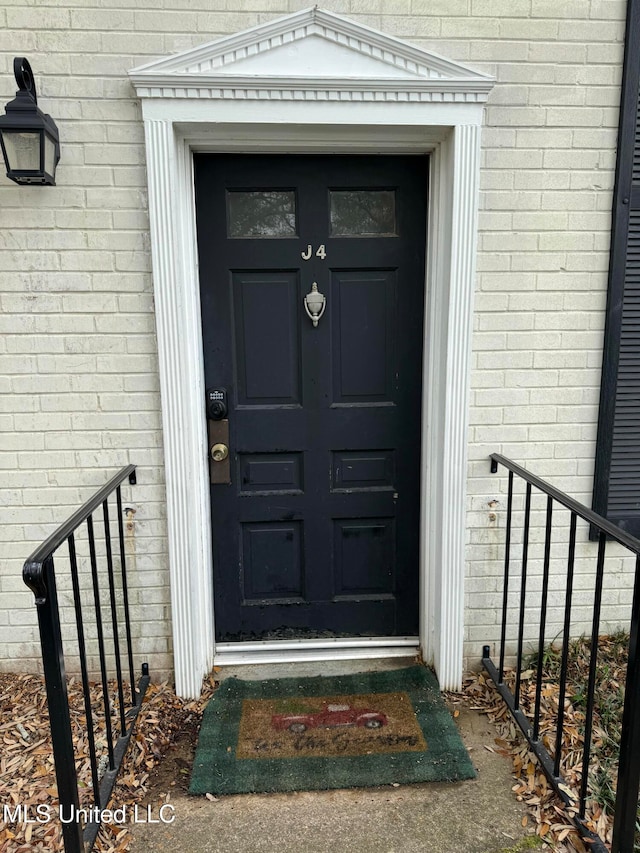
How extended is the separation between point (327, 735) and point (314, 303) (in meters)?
1.75

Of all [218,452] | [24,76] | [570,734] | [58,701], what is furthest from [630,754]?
[24,76]

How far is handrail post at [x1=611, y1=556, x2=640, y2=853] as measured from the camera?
1528 mm

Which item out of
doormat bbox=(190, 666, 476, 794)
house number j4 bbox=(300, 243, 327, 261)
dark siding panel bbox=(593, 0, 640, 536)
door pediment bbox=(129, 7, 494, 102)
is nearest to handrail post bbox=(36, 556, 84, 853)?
doormat bbox=(190, 666, 476, 794)

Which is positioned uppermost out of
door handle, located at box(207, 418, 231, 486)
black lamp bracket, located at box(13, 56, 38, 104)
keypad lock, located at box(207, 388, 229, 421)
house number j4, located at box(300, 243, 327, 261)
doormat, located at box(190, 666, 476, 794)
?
black lamp bracket, located at box(13, 56, 38, 104)

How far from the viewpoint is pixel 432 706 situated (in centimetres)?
241

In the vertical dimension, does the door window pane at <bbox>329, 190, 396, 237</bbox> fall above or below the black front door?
above

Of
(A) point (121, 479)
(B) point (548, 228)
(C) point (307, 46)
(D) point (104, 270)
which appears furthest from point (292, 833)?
(C) point (307, 46)

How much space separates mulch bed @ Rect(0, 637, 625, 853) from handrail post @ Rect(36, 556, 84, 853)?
35cm

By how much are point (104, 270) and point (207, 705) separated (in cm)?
184

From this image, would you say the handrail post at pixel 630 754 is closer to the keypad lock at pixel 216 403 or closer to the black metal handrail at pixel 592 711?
the black metal handrail at pixel 592 711

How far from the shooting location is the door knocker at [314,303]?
2.48m

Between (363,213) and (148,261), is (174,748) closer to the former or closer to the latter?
(148,261)

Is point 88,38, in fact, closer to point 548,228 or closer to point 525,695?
point 548,228

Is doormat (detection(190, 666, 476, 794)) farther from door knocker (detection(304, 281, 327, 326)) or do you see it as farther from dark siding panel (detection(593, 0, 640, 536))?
door knocker (detection(304, 281, 327, 326))
